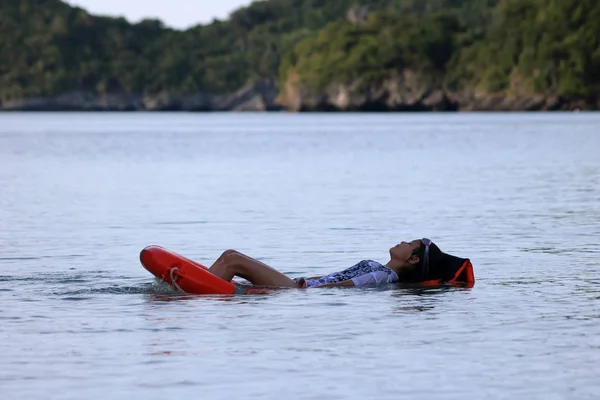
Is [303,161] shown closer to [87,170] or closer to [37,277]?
[87,170]

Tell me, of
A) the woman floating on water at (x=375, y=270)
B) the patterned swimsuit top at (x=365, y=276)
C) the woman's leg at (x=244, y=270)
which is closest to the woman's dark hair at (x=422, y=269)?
the woman floating on water at (x=375, y=270)

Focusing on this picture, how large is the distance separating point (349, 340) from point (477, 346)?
1.31 meters

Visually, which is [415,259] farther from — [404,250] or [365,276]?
[365,276]

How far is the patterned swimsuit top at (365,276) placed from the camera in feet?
57.6

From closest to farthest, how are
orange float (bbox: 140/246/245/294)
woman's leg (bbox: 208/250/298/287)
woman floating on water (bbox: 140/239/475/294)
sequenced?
orange float (bbox: 140/246/245/294)
woman floating on water (bbox: 140/239/475/294)
woman's leg (bbox: 208/250/298/287)

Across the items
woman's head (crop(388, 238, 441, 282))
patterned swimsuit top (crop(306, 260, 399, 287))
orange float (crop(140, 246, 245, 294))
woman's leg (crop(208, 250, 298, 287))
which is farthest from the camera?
patterned swimsuit top (crop(306, 260, 399, 287))

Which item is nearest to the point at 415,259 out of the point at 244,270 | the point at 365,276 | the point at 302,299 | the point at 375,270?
the point at 375,270

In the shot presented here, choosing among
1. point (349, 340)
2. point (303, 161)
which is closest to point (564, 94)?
point (303, 161)

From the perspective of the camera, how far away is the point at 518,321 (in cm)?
1543

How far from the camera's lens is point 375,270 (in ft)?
57.7

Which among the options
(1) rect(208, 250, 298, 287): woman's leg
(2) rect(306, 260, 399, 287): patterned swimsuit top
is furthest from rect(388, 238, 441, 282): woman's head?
(1) rect(208, 250, 298, 287): woman's leg

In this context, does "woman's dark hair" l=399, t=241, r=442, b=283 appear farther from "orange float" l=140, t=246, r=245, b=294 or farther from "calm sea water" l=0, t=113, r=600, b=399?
"orange float" l=140, t=246, r=245, b=294

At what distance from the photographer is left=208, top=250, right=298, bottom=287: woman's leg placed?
17.1m

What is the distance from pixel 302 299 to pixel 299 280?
2.98ft
